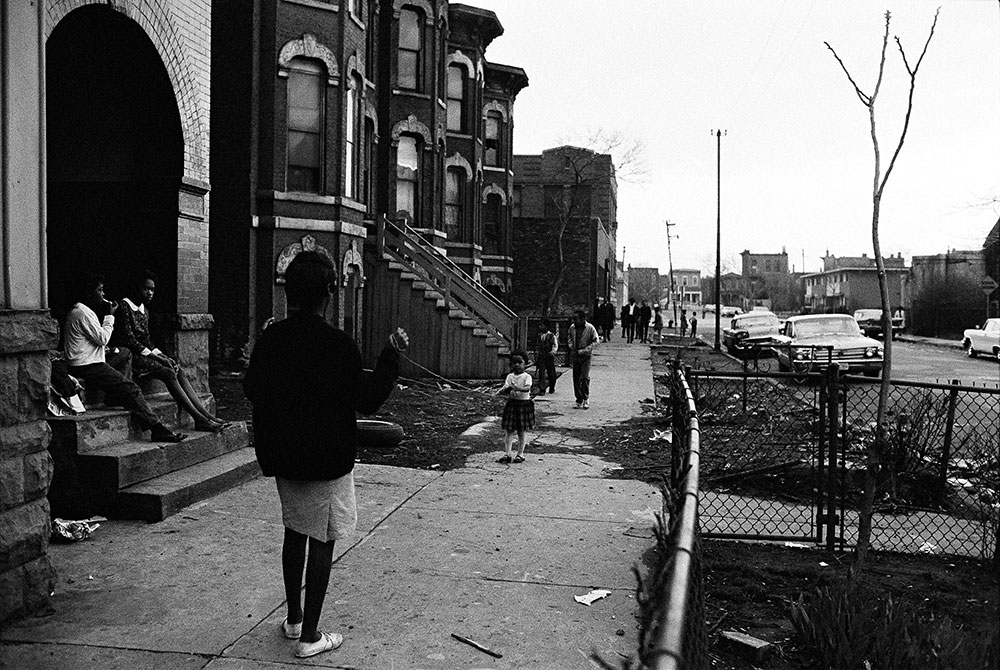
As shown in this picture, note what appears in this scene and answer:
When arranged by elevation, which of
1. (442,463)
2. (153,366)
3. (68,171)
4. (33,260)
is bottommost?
(442,463)

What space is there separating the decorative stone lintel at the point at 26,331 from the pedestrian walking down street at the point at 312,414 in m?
1.63

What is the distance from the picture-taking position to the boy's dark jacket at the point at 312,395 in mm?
4301

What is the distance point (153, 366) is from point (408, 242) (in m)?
13.4

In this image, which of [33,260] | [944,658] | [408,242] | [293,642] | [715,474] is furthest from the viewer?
[408,242]

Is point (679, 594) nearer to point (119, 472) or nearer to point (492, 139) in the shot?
point (119, 472)

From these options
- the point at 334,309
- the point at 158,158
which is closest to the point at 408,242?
the point at 334,309

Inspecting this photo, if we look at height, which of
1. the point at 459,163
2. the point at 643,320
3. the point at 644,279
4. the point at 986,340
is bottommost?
the point at 986,340

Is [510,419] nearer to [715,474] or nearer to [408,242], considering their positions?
[715,474]

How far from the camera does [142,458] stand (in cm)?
716

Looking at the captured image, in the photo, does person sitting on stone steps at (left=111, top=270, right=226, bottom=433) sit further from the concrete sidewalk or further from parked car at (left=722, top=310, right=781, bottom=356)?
parked car at (left=722, top=310, right=781, bottom=356)

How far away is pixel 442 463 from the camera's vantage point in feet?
32.9

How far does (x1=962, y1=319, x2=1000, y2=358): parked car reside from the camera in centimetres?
3322

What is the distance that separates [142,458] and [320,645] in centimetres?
344

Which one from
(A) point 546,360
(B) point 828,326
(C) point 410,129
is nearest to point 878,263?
(A) point 546,360
